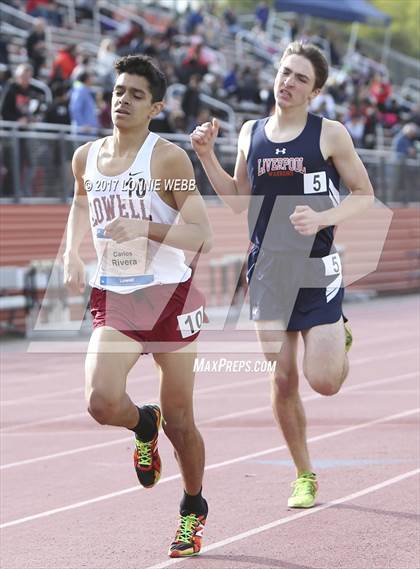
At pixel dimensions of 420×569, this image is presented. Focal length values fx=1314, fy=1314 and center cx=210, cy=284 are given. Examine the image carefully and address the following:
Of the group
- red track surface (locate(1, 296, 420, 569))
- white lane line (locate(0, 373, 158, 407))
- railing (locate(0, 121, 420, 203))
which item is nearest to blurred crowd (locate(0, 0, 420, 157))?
railing (locate(0, 121, 420, 203))

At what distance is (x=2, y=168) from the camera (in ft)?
61.0

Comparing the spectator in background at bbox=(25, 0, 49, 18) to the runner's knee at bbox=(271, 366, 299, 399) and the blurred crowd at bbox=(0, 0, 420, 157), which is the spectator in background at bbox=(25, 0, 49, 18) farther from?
the runner's knee at bbox=(271, 366, 299, 399)

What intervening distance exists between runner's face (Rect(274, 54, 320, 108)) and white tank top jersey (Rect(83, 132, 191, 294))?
1.11m

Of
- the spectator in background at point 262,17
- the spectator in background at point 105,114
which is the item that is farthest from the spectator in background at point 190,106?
the spectator in background at point 262,17

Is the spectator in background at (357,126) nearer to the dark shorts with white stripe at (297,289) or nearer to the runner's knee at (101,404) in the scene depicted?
the dark shorts with white stripe at (297,289)

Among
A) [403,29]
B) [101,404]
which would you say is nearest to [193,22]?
[101,404]

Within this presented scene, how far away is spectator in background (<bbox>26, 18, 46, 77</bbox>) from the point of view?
874 inches

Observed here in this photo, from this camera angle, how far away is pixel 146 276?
6.39m

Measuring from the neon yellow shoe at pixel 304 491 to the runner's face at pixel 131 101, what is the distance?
242 centimetres

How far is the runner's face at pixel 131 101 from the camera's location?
253 inches

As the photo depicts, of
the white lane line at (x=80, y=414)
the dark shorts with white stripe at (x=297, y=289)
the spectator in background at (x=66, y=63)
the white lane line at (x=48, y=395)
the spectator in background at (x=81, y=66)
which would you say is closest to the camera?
the dark shorts with white stripe at (x=297, y=289)

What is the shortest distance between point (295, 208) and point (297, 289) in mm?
517

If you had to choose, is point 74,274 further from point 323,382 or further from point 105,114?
point 105,114

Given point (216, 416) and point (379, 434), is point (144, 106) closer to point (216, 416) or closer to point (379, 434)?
point (379, 434)
